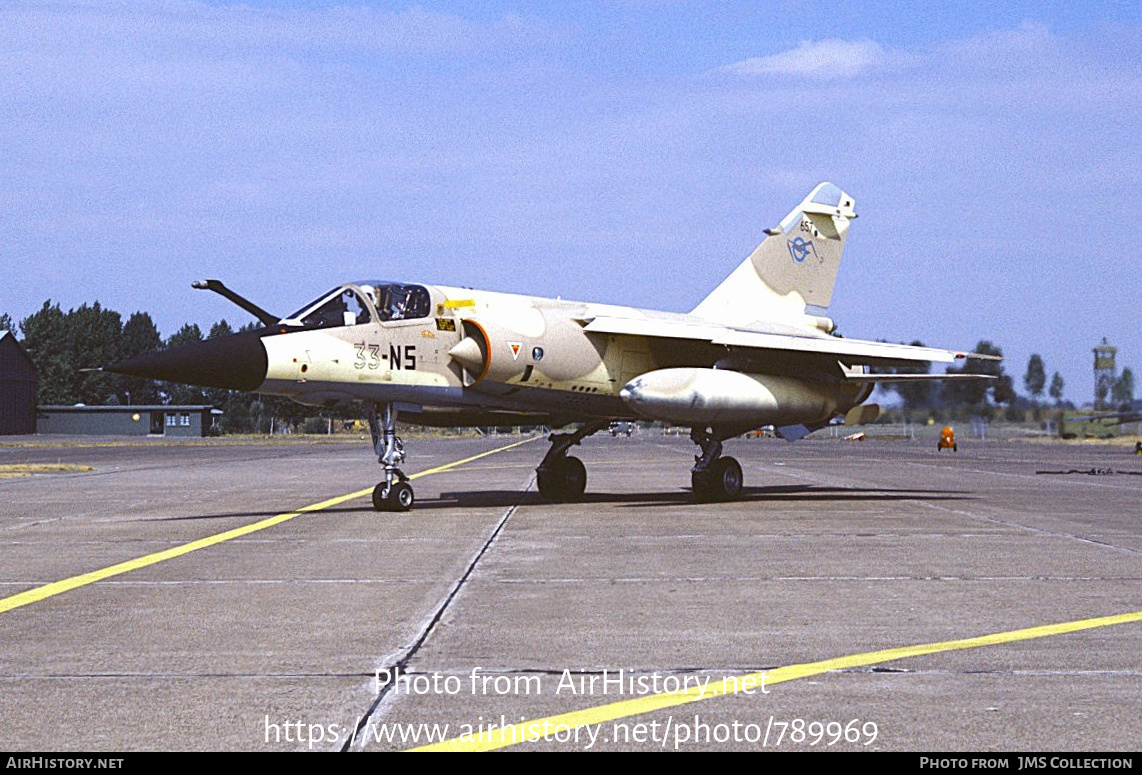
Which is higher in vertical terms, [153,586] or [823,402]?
[823,402]

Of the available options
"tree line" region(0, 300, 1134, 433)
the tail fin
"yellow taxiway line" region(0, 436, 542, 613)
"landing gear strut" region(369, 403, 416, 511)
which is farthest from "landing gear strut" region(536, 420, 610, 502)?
"tree line" region(0, 300, 1134, 433)

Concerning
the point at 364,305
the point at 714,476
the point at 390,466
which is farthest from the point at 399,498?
the point at 714,476

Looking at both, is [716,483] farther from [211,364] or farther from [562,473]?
[211,364]

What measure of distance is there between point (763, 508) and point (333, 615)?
10152 mm

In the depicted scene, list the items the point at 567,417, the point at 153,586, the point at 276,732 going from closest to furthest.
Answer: the point at 276,732, the point at 153,586, the point at 567,417

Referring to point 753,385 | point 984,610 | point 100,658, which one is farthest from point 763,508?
point 100,658

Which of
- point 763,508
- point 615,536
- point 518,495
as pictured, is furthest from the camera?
point 518,495

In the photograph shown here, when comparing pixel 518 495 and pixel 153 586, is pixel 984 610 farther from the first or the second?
pixel 518 495

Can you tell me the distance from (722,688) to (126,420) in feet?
355

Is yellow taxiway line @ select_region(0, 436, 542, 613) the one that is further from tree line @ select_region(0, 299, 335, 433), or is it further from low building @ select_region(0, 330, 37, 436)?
tree line @ select_region(0, 299, 335, 433)

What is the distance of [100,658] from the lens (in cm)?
632

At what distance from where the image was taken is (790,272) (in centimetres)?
2133

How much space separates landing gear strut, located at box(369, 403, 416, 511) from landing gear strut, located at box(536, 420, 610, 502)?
3.02m

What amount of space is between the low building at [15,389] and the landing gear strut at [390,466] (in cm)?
8372
